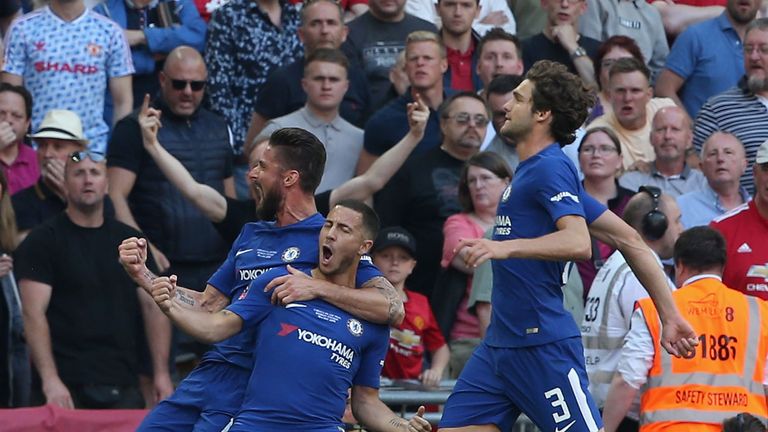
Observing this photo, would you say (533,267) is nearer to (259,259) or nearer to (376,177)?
(259,259)

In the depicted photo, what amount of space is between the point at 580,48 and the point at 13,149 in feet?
15.9

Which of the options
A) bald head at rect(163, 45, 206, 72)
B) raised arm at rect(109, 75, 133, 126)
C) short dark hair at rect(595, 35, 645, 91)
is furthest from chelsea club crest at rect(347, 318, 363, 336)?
short dark hair at rect(595, 35, 645, 91)

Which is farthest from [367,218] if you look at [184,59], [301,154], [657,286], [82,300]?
[184,59]

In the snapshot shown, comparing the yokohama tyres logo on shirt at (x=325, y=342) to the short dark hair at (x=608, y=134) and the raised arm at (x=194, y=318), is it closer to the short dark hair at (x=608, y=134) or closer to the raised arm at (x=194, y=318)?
the raised arm at (x=194, y=318)

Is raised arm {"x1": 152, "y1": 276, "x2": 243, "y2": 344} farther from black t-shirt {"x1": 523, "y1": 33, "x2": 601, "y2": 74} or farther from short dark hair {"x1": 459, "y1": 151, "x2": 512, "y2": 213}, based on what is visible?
black t-shirt {"x1": 523, "y1": 33, "x2": 601, "y2": 74}

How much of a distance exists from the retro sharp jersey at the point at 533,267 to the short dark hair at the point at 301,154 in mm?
1007

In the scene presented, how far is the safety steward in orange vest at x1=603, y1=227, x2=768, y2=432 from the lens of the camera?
926 cm

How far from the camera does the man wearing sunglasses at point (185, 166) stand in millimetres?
11578

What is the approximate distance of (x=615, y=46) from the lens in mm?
13461

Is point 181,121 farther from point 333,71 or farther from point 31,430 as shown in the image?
point 31,430

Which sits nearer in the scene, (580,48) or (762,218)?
(762,218)

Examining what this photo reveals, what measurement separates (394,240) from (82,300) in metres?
2.17

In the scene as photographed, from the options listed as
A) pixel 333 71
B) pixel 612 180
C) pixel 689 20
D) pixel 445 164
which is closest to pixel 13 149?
pixel 333 71

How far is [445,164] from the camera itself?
11.9 m
